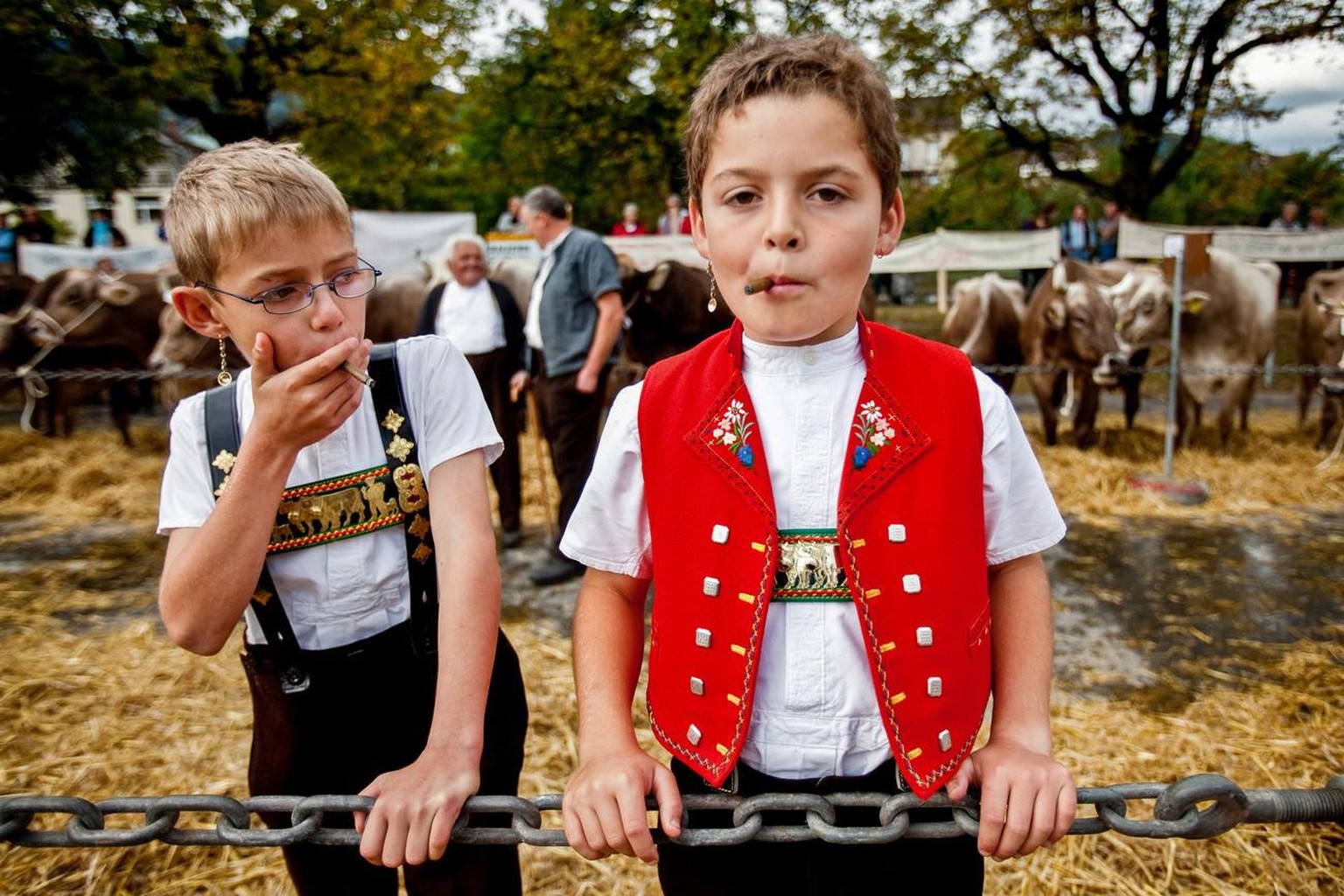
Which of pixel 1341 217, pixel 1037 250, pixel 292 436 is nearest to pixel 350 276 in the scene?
pixel 292 436

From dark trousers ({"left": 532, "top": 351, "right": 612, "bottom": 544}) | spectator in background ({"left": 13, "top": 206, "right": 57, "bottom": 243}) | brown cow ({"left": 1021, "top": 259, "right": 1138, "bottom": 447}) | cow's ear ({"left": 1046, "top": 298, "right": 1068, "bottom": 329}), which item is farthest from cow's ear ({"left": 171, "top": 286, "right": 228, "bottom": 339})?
spectator in background ({"left": 13, "top": 206, "right": 57, "bottom": 243})

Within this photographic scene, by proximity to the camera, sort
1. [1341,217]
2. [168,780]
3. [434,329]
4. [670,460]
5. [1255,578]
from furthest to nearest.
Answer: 1. [1341,217]
2. [434,329]
3. [1255,578]
4. [168,780]
5. [670,460]

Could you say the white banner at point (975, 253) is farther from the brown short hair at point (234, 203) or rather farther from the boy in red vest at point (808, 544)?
the brown short hair at point (234, 203)

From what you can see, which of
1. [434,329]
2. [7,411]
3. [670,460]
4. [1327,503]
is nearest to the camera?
[670,460]

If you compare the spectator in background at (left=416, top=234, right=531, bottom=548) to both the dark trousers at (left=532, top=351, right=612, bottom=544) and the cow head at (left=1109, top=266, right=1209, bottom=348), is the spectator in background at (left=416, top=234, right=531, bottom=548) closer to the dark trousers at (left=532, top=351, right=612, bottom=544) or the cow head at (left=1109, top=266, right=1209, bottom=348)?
the dark trousers at (left=532, top=351, right=612, bottom=544)

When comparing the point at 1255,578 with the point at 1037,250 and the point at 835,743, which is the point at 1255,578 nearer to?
the point at 835,743

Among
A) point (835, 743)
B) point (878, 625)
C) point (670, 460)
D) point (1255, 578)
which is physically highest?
point (670, 460)

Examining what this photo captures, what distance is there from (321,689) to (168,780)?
2.21 metres

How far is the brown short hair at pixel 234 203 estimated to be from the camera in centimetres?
120

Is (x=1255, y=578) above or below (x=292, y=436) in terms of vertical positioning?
below

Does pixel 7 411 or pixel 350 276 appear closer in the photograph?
pixel 350 276

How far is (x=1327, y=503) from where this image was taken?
636 cm

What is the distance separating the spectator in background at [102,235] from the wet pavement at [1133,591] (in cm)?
969

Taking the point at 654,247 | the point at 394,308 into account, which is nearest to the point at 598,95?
the point at 654,247
